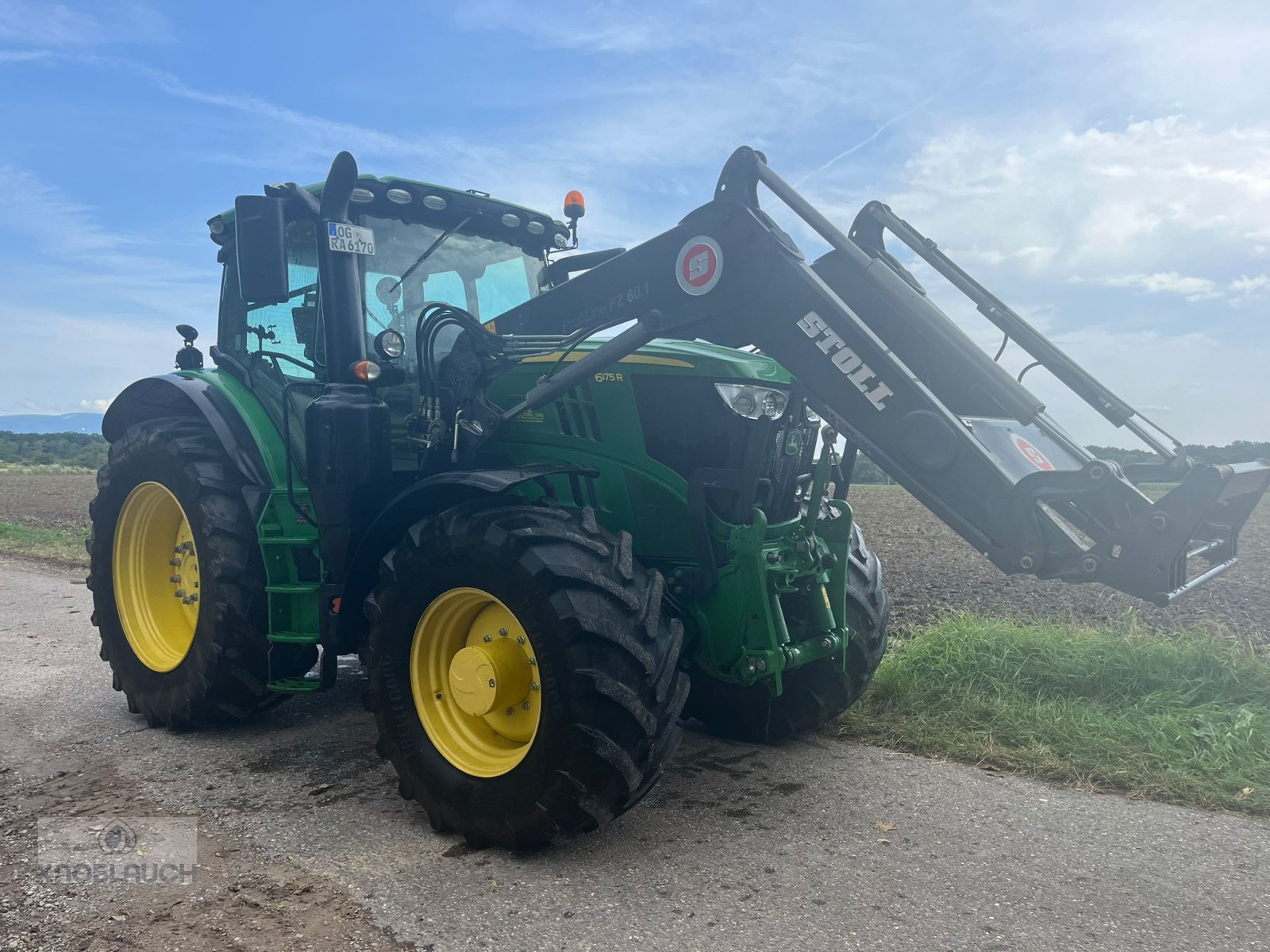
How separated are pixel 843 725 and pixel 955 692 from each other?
734mm

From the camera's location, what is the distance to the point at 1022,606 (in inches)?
314

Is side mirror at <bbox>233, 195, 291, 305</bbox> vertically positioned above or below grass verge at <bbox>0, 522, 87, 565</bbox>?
above

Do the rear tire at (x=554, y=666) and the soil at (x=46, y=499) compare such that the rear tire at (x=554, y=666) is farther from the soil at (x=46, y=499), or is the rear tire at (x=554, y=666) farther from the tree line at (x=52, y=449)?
the tree line at (x=52, y=449)

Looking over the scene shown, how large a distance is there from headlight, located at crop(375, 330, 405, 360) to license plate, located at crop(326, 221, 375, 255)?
41cm

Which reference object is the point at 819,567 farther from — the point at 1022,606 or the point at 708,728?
the point at 1022,606

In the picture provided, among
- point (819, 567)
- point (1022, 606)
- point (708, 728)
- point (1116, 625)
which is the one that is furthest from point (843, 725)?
point (1022, 606)

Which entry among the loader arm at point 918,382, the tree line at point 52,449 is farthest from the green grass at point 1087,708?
the tree line at point 52,449

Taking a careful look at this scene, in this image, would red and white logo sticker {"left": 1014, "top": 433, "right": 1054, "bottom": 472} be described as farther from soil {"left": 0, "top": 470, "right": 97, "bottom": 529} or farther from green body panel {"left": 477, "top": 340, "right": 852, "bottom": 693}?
soil {"left": 0, "top": 470, "right": 97, "bottom": 529}

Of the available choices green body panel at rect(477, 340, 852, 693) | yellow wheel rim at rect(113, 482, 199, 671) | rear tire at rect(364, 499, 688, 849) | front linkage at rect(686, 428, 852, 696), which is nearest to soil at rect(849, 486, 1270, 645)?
front linkage at rect(686, 428, 852, 696)

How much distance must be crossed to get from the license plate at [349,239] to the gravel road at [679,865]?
2361 mm

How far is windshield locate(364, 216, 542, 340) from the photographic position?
489 cm

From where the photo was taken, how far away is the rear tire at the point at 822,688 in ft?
15.5

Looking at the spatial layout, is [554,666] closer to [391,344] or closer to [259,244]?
[391,344]

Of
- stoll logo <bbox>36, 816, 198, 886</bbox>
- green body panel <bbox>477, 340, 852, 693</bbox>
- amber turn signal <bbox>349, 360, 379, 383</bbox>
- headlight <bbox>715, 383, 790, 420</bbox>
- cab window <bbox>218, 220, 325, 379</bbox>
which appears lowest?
stoll logo <bbox>36, 816, 198, 886</bbox>
